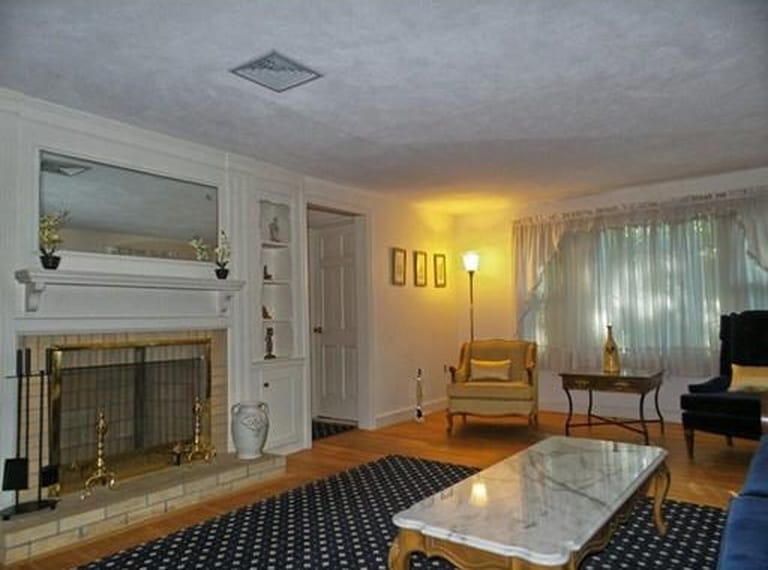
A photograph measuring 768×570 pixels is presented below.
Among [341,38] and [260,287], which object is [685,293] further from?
[341,38]

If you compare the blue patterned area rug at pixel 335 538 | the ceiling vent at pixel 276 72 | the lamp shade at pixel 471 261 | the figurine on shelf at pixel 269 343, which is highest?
the ceiling vent at pixel 276 72

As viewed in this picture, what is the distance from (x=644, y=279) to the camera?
5473mm

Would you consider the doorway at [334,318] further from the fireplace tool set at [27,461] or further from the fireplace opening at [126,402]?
the fireplace tool set at [27,461]

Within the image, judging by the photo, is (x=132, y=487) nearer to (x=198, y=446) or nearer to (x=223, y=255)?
(x=198, y=446)

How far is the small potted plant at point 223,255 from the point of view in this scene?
404 cm

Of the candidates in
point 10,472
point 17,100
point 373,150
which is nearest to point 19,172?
point 17,100

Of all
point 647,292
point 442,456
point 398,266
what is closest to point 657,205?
point 647,292

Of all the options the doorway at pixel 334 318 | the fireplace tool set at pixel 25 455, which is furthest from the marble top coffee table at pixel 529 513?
the doorway at pixel 334 318

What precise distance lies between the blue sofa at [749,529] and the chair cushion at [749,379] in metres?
2.12

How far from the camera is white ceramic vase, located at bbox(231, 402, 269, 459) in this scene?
12.8 ft

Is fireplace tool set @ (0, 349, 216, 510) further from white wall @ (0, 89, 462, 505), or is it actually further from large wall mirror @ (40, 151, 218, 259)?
large wall mirror @ (40, 151, 218, 259)

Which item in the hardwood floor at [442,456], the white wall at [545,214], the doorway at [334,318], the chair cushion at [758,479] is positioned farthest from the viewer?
the doorway at [334,318]

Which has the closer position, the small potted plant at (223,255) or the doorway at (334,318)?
the small potted plant at (223,255)

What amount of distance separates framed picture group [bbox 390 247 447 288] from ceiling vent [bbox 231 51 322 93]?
10.2 ft
